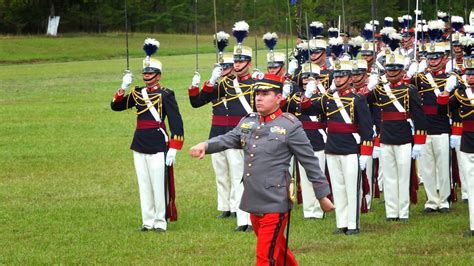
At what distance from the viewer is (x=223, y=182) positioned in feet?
52.0

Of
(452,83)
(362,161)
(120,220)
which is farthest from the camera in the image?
(120,220)

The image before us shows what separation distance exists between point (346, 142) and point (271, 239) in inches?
162

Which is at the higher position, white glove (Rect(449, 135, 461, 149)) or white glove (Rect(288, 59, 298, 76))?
white glove (Rect(288, 59, 298, 76))

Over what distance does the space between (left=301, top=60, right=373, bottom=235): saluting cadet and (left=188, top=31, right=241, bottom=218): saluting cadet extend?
4.71ft

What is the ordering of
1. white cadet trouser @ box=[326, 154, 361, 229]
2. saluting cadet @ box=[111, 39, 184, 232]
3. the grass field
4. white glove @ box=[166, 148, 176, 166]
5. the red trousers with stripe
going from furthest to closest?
saluting cadet @ box=[111, 39, 184, 232], white glove @ box=[166, 148, 176, 166], white cadet trouser @ box=[326, 154, 361, 229], the grass field, the red trousers with stripe

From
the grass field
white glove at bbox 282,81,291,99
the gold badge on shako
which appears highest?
the gold badge on shako

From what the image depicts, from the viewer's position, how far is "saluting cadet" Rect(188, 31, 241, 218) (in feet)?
48.9

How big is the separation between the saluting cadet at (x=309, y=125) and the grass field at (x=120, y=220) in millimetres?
219

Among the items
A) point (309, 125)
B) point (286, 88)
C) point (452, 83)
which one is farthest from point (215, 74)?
point (452, 83)

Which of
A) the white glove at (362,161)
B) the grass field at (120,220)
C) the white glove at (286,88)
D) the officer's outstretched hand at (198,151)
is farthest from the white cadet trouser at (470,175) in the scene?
the officer's outstretched hand at (198,151)

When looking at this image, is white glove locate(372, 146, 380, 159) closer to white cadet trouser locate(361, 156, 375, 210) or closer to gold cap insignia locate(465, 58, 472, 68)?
white cadet trouser locate(361, 156, 375, 210)

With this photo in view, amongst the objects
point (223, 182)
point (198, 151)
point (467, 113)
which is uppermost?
point (467, 113)

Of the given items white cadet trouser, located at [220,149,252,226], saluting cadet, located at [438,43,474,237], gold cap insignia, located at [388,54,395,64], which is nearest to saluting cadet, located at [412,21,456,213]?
gold cap insignia, located at [388,54,395,64]

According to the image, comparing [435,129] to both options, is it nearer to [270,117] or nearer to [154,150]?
[154,150]
